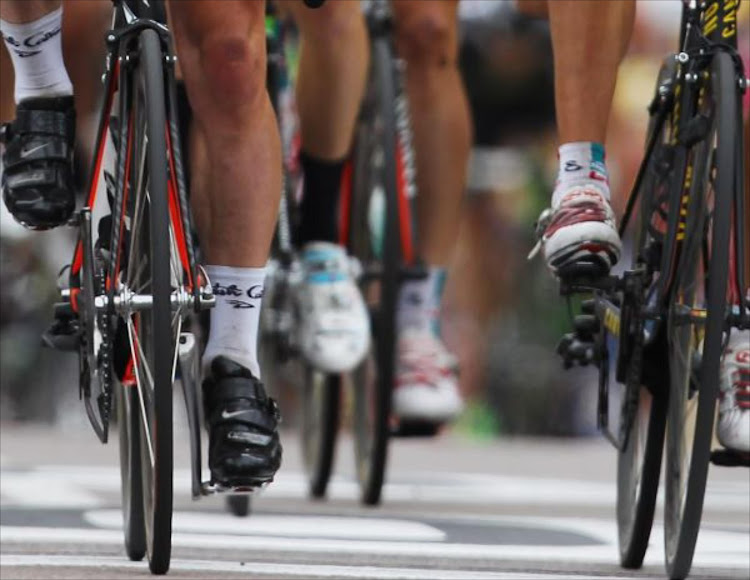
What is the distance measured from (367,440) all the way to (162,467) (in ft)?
9.15

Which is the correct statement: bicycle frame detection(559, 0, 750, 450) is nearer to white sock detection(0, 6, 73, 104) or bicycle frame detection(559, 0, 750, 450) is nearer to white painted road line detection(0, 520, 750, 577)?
white painted road line detection(0, 520, 750, 577)

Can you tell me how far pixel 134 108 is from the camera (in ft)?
16.4

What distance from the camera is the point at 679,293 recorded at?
5.30 meters

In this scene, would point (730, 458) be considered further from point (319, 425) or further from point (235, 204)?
point (319, 425)

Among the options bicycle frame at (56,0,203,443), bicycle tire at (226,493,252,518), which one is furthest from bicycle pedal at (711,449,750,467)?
bicycle tire at (226,493,252,518)

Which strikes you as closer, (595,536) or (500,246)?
(595,536)

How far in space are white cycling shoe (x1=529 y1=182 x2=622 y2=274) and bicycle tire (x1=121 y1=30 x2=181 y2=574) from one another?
3.02 feet

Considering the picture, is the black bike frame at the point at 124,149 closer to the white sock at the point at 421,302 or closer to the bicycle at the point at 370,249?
the bicycle at the point at 370,249

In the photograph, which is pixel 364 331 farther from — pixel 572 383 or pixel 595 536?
pixel 572 383

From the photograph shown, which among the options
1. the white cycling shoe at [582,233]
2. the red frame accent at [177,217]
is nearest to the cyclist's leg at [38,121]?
the red frame accent at [177,217]

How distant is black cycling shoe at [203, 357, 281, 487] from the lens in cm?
507

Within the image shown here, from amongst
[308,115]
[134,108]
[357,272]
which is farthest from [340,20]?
[134,108]

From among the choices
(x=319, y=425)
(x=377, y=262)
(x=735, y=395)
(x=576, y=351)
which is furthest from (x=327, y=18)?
(x=735, y=395)

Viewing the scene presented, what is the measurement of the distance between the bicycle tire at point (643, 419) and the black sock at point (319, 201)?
6.05 ft
